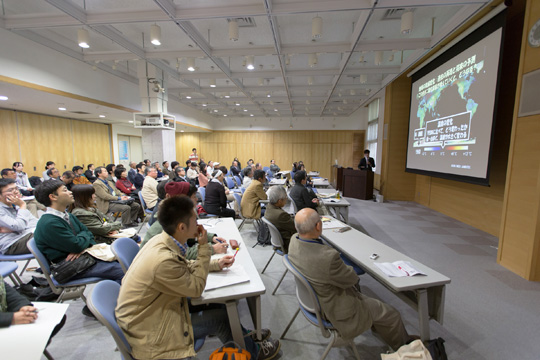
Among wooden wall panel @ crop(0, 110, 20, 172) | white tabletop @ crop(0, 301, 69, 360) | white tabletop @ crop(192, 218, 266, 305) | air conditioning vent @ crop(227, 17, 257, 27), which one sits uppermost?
air conditioning vent @ crop(227, 17, 257, 27)

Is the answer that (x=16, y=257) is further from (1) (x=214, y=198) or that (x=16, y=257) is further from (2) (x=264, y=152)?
(2) (x=264, y=152)

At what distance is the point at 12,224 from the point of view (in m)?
2.82

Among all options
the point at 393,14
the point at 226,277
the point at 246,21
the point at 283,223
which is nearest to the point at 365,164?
the point at 393,14

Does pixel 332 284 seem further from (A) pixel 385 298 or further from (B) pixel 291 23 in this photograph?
(B) pixel 291 23

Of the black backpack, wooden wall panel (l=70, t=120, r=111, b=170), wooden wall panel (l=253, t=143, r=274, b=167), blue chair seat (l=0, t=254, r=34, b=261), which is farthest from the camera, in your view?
wooden wall panel (l=253, t=143, r=274, b=167)

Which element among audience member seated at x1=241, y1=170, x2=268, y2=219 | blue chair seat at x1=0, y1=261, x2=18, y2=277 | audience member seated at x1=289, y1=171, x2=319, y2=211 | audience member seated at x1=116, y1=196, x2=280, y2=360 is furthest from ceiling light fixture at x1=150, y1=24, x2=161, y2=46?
audience member seated at x1=116, y1=196, x2=280, y2=360

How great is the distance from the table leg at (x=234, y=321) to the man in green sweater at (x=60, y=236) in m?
1.41

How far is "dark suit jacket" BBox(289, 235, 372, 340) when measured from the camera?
162cm

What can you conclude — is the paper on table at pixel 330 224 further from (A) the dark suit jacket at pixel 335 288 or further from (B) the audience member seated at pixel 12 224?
(B) the audience member seated at pixel 12 224

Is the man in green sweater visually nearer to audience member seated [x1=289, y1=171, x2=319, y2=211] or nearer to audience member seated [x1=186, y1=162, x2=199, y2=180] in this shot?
audience member seated [x1=289, y1=171, x2=319, y2=211]

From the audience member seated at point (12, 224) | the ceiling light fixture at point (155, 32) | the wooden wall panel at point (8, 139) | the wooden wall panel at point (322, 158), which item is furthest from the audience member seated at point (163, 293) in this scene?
the wooden wall panel at point (322, 158)

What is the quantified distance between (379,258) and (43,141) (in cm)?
1152

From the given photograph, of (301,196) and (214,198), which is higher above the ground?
(301,196)

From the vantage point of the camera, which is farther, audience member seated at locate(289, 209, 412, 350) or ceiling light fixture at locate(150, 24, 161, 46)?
ceiling light fixture at locate(150, 24, 161, 46)
